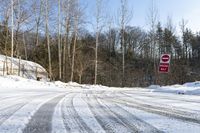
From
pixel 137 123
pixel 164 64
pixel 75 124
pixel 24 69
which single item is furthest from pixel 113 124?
pixel 24 69

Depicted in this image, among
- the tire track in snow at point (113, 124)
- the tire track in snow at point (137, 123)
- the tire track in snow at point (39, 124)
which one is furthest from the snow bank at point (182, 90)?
the tire track in snow at point (39, 124)

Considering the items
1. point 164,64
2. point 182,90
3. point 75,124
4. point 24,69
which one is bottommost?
point 75,124

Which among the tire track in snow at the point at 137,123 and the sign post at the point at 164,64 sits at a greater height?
the sign post at the point at 164,64

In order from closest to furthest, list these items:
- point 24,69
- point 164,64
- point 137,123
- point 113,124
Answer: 1. point 113,124
2. point 137,123
3. point 164,64
4. point 24,69

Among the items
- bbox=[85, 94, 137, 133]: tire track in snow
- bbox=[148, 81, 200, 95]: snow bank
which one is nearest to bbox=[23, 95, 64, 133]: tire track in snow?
bbox=[85, 94, 137, 133]: tire track in snow

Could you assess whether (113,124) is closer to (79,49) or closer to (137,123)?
(137,123)

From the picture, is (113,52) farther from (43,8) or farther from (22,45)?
(43,8)

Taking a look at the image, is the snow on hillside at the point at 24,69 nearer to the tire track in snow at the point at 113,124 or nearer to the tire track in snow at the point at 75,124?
the tire track in snow at the point at 75,124

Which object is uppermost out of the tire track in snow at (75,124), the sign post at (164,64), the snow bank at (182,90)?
the sign post at (164,64)

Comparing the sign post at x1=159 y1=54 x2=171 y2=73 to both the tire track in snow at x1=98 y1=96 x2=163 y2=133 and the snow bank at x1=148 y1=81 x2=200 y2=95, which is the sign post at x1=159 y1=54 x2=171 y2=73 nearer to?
the snow bank at x1=148 y1=81 x2=200 y2=95

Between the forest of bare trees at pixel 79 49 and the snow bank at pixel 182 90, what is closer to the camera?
the snow bank at pixel 182 90

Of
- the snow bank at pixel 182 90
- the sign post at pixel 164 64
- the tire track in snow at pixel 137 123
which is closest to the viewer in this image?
the tire track in snow at pixel 137 123

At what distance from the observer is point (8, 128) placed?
6133 millimetres

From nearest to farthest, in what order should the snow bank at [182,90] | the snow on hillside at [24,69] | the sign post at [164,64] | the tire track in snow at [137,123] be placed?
1. the tire track in snow at [137,123]
2. the snow bank at [182,90]
3. the sign post at [164,64]
4. the snow on hillside at [24,69]
